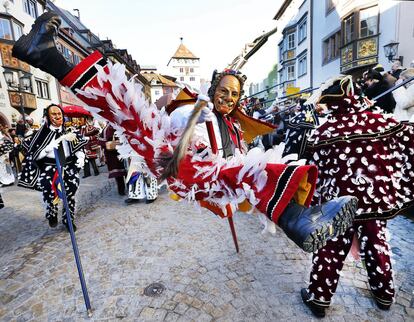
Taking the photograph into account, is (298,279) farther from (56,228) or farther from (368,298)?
(56,228)

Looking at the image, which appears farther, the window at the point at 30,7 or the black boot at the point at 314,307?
the window at the point at 30,7

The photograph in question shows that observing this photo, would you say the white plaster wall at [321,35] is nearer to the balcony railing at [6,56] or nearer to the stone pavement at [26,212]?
the stone pavement at [26,212]

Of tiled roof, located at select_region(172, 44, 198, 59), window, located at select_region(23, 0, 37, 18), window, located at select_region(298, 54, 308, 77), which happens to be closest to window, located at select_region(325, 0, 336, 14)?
window, located at select_region(298, 54, 308, 77)

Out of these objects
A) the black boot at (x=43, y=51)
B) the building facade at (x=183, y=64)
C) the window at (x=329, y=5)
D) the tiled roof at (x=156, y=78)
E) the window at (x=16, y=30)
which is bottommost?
the black boot at (x=43, y=51)

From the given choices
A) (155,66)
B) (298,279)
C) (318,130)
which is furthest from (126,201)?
(155,66)

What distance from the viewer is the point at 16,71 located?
1741cm

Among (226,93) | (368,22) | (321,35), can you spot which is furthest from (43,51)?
(321,35)

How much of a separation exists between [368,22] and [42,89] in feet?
73.9

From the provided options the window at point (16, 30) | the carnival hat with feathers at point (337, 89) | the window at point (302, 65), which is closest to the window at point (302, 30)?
the window at point (302, 65)

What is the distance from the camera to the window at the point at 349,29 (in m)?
13.9

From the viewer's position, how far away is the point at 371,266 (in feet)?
7.28

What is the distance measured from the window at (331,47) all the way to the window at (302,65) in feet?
10.0

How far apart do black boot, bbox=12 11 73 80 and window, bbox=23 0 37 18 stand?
24.7 meters

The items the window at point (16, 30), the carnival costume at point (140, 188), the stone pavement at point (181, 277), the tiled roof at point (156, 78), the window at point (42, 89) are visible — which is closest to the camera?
the stone pavement at point (181, 277)
